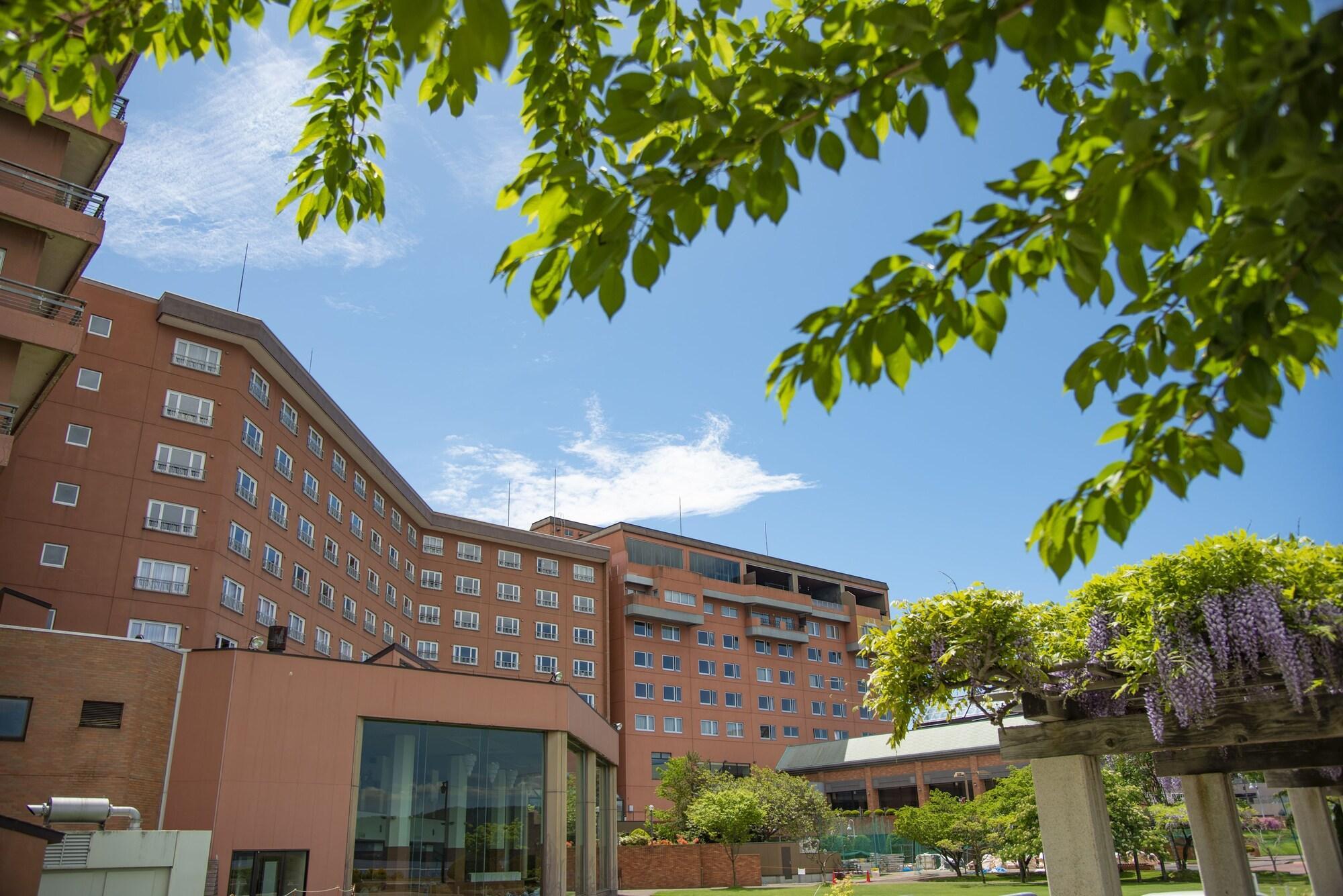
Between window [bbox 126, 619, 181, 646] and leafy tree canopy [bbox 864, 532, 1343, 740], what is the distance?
30.3 m

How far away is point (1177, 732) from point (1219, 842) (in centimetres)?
432

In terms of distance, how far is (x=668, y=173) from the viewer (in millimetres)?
2703

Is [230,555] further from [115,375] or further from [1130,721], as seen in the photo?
[1130,721]

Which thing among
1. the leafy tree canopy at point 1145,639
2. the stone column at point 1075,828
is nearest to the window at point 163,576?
the leafy tree canopy at point 1145,639

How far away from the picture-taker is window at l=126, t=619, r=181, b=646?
32.8 m

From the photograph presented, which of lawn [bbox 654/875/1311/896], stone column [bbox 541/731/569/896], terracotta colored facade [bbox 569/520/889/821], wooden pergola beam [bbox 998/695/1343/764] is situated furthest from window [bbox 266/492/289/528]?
wooden pergola beam [bbox 998/695/1343/764]

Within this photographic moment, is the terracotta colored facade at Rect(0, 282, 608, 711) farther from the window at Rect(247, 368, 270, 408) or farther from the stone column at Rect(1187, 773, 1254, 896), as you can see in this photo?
the stone column at Rect(1187, 773, 1254, 896)

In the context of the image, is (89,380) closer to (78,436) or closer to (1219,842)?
(78,436)

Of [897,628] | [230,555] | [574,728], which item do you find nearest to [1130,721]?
[897,628]

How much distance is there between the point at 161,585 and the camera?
3366 centimetres

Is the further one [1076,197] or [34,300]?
[34,300]

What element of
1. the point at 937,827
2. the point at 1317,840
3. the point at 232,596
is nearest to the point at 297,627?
the point at 232,596

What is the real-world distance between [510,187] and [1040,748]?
30.2 feet

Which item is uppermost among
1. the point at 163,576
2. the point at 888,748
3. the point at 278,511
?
the point at 278,511
